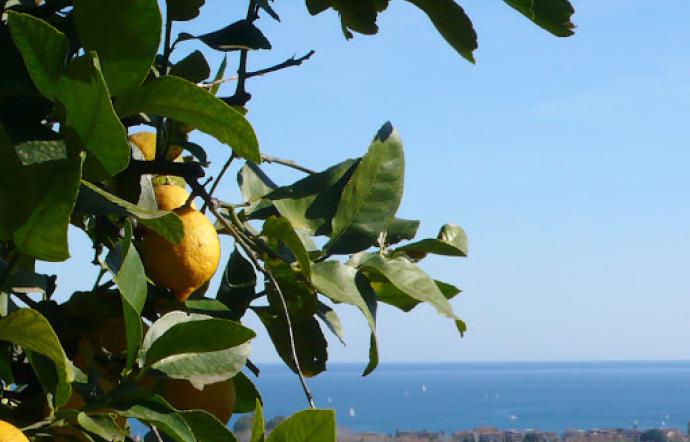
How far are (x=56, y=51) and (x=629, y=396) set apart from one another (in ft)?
216

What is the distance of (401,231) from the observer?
858 millimetres

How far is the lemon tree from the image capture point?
486mm

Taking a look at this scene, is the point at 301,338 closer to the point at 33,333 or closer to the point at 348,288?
the point at 348,288

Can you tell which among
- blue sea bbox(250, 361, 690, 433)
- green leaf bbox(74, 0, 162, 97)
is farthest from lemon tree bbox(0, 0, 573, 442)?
blue sea bbox(250, 361, 690, 433)

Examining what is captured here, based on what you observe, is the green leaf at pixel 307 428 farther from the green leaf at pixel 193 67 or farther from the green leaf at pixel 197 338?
the green leaf at pixel 193 67

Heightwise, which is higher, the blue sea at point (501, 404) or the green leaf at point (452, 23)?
the green leaf at point (452, 23)

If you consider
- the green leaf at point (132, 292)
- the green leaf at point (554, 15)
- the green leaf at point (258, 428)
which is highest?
the green leaf at point (554, 15)

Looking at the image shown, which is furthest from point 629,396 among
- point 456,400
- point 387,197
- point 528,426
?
point 387,197

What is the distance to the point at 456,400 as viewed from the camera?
6291 cm

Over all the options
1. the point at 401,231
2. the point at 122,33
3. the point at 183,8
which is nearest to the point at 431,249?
the point at 401,231

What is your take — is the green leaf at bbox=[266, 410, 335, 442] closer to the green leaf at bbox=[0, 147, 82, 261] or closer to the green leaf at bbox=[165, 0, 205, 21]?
the green leaf at bbox=[0, 147, 82, 261]

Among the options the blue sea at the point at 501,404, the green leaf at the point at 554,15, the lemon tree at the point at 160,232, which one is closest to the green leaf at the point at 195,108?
the lemon tree at the point at 160,232

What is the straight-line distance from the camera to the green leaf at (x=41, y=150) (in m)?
0.54

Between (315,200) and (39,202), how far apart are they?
284 millimetres
